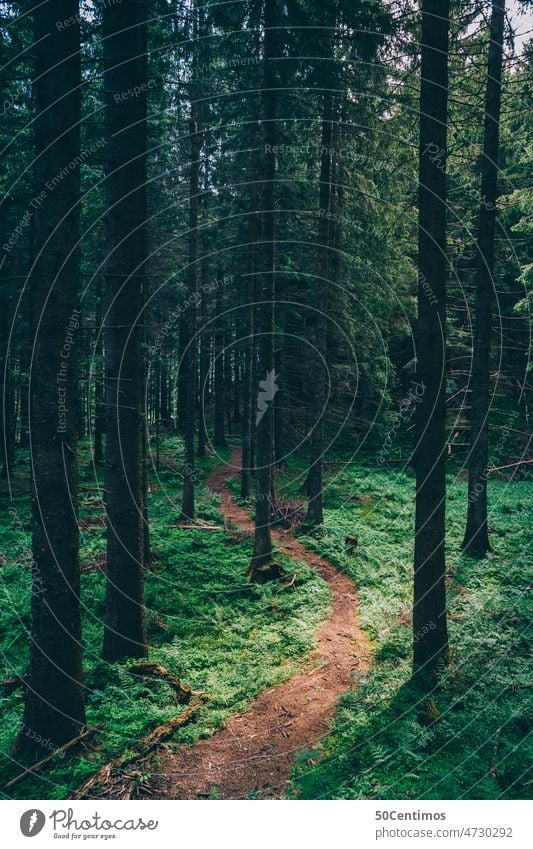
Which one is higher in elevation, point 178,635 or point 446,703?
point 446,703

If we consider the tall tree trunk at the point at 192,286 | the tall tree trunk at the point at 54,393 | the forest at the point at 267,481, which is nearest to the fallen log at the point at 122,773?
the forest at the point at 267,481

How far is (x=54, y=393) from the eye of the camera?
20.1ft

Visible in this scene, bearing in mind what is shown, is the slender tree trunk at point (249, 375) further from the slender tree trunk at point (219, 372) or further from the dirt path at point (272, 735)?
the dirt path at point (272, 735)

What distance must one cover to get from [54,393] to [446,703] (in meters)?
7.15

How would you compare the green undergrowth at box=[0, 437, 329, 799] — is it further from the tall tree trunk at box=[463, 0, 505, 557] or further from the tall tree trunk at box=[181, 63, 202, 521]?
the tall tree trunk at box=[463, 0, 505, 557]

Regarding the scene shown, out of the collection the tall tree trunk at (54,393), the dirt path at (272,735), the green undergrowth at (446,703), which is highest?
the tall tree trunk at (54,393)

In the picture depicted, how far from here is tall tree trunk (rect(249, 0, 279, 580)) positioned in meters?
11.1

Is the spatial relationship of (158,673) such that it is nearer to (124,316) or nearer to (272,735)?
(272,735)

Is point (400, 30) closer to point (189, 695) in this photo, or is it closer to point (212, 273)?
point (189, 695)

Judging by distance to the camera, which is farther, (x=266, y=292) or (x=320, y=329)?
(x=320, y=329)

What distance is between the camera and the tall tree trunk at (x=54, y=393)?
Answer: 19.6 ft
